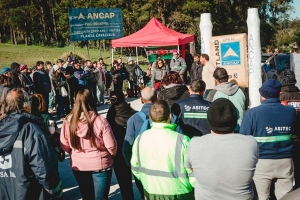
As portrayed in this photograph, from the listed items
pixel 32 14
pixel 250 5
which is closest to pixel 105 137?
pixel 250 5

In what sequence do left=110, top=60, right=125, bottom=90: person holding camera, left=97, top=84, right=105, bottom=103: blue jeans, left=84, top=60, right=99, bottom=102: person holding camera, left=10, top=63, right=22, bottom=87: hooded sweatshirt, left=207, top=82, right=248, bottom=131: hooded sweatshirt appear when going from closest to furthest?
1. left=207, top=82, right=248, bottom=131: hooded sweatshirt
2. left=10, top=63, right=22, bottom=87: hooded sweatshirt
3. left=84, top=60, right=99, bottom=102: person holding camera
4. left=97, top=84, right=105, bottom=103: blue jeans
5. left=110, top=60, right=125, bottom=90: person holding camera

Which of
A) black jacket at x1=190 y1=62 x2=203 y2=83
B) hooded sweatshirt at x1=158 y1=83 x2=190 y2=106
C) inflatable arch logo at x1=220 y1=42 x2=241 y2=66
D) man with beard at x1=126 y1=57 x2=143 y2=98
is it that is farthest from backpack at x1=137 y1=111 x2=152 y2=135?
man with beard at x1=126 y1=57 x2=143 y2=98

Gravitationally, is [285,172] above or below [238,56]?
below

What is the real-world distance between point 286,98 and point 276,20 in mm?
47085

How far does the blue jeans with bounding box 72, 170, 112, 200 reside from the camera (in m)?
3.63

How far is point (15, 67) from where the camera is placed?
27.8ft

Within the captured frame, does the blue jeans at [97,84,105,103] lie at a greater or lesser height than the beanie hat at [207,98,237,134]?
lesser

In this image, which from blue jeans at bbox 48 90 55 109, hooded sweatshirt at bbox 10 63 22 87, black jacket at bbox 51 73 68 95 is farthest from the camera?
blue jeans at bbox 48 90 55 109

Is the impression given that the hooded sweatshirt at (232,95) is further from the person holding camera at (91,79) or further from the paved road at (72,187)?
the person holding camera at (91,79)

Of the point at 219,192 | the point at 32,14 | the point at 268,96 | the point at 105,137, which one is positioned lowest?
the point at 219,192

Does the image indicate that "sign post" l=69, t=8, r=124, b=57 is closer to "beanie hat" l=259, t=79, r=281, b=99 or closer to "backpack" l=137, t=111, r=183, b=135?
"backpack" l=137, t=111, r=183, b=135

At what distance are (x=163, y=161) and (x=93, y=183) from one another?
1238 mm

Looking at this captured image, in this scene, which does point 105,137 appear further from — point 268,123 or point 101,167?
point 268,123

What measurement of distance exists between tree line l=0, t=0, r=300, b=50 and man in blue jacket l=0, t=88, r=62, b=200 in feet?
101
